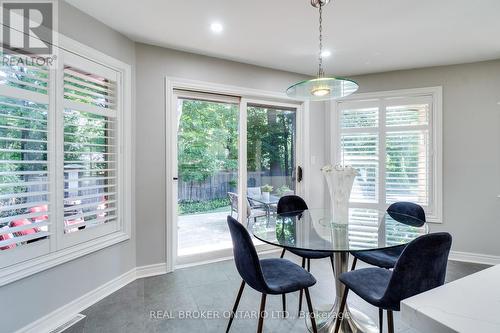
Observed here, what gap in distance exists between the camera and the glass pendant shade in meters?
1.97

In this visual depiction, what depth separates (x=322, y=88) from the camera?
2.08m

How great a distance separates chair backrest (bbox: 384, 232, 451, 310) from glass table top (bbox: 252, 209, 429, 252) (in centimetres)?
27

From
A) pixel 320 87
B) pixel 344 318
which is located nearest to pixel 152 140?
pixel 320 87

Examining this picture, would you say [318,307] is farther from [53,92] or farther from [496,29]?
[496,29]

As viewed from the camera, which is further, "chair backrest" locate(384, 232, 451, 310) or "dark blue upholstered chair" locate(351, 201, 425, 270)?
"dark blue upholstered chair" locate(351, 201, 425, 270)

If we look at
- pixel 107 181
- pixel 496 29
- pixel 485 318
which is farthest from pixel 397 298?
pixel 496 29

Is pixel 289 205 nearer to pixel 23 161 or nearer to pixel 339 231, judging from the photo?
pixel 339 231

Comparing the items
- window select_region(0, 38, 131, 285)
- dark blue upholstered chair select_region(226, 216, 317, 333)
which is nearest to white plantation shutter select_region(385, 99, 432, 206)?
dark blue upholstered chair select_region(226, 216, 317, 333)

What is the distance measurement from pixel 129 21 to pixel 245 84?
1558mm

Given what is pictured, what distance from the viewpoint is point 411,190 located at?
373 cm

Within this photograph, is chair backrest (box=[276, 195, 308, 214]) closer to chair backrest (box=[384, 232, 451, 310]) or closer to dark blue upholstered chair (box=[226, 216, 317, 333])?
dark blue upholstered chair (box=[226, 216, 317, 333])

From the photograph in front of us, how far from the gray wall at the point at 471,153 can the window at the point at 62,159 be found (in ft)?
13.3

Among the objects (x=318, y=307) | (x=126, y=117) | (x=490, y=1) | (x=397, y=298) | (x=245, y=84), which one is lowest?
(x=318, y=307)

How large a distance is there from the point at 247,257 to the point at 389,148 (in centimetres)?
312
